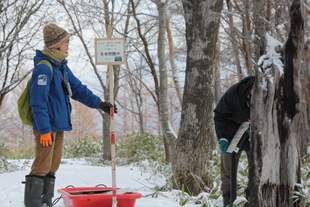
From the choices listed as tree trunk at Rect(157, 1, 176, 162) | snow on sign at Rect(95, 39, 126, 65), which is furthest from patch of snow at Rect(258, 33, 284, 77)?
tree trunk at Rect(157, 1, 176, 162)

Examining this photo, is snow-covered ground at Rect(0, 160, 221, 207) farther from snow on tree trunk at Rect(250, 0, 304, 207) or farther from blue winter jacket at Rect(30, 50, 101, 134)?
snow on tree trunk at Rect(250, 0, 304, 207)

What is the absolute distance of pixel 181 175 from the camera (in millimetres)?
5832

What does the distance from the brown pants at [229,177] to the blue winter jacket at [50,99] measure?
4.58 feet

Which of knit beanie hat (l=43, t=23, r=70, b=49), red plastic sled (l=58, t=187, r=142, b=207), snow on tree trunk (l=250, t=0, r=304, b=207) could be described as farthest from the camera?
knit beanie hat (l=43, t=23, r=70, b=49)

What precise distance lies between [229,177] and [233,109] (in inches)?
28.1

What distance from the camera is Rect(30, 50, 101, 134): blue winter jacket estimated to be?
4.25 metres

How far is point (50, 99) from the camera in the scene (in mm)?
4418

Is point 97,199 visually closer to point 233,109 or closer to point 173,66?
point 233,109

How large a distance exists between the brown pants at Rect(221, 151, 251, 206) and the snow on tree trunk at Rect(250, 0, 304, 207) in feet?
2.48

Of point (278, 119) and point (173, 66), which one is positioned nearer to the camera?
point (278, 119)

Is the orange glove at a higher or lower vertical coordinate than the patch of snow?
lower

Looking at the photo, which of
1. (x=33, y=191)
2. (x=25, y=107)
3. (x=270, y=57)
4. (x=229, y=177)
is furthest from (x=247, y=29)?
(x=33, y=191)

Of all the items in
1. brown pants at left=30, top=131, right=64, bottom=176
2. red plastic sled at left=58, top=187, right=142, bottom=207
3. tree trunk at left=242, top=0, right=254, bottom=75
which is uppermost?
tree trunk at left=242, top=0, right=254, bottom=75

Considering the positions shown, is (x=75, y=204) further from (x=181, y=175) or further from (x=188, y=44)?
(x=188, y=44)
